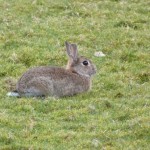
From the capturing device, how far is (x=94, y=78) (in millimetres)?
12539

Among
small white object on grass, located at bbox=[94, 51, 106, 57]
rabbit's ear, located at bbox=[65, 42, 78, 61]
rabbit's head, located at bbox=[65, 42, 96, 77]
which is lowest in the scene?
small white object on grass, located at bbox=[94, 51, 106, 57]

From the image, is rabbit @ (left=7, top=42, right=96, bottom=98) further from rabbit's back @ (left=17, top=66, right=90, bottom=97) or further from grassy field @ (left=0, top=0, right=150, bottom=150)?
grassy field @ (left=0, top=0, right=150, bottom=150)

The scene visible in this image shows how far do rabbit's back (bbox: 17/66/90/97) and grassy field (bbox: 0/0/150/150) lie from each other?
268 millimetres

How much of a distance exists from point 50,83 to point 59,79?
0.25 m

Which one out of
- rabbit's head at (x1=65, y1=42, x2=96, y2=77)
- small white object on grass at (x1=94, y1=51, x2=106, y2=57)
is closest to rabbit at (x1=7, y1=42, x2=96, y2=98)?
rabbit's head at (x1=65, y1=42, x2=96, y2=77)

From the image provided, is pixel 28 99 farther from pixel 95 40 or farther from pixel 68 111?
pixel 95 40

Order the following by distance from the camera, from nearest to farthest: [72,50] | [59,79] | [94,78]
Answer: [59,79], [72,50], [94,78]

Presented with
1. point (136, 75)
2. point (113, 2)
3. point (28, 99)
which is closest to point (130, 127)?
point (28, 99)

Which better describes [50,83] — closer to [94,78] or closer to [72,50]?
[72,50]

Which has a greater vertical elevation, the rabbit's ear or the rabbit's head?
the rabbit's ear

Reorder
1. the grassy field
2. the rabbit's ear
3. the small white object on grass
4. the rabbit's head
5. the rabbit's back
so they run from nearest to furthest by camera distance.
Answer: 1. the grassy field
2. the rabbit's back
3. the rabbit's ear
4. the rabbit's head
5. the small white object on grass

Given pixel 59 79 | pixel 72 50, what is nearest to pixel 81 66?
pixel 72 50

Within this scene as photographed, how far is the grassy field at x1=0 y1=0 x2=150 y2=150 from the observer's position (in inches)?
362

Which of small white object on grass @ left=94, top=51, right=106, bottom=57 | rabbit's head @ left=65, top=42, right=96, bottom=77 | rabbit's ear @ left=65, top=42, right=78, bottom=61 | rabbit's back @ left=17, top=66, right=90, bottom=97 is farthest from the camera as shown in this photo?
small white object on grass @ left=94, top=51, right=106, bottom=57
